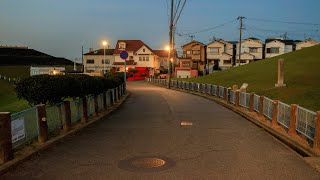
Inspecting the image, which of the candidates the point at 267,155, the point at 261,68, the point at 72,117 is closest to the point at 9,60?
the point at 261,68

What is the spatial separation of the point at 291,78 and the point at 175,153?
26144 millimetres

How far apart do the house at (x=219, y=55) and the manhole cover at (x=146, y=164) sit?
71237mm

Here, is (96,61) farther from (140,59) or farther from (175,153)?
(175,153)

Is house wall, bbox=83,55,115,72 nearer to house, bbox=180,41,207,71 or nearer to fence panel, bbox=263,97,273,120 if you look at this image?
house, bbox=180,41,207,71

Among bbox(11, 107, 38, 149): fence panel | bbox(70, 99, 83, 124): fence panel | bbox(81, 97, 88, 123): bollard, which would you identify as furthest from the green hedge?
bbox(11, 107, 38, 149): fence panel

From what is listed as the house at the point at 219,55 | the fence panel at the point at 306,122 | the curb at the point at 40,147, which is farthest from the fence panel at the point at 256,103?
the house at the point at 219,55

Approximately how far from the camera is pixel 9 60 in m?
94.6

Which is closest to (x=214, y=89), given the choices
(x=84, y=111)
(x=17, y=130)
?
(x=84, y=111)

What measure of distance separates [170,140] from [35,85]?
4.51 metres

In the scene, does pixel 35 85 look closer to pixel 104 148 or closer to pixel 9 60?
pixel 104 148

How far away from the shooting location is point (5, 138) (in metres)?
6.83

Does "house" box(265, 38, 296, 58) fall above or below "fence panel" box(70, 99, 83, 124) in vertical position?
above

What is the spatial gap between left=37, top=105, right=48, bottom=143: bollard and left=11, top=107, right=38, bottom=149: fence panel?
0.10 meters

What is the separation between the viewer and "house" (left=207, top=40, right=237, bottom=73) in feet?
255
